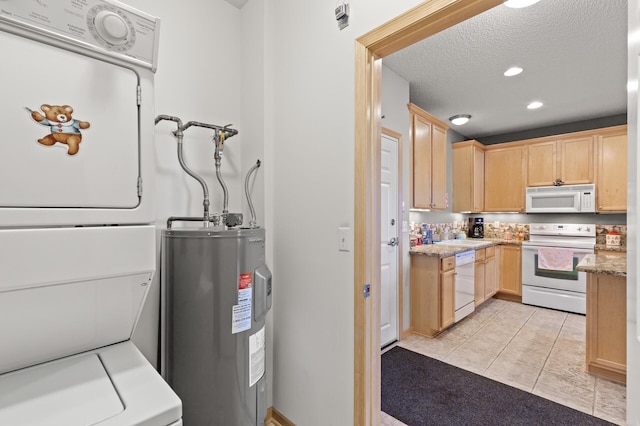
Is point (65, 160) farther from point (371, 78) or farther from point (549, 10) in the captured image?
point (549, 10)

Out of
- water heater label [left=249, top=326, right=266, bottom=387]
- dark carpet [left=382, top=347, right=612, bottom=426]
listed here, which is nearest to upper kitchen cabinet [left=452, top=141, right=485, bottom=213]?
dark carpet [left=382, top=347, right=612, bottom=426]

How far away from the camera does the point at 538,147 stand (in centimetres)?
461

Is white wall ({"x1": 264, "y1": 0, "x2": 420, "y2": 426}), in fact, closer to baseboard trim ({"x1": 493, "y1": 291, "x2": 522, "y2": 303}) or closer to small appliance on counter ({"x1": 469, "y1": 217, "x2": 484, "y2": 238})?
baseboard trim ({"x1": 493, "y1": 291, "x2": 522, "y2": 303})

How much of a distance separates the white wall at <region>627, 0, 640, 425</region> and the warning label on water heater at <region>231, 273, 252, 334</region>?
50.1 inches

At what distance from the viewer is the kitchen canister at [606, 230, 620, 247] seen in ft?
13.3

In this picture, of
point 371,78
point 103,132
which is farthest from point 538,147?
point 103,132

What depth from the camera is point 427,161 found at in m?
3.60

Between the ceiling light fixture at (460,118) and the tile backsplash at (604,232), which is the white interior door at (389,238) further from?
the tile backsplash at (604,232)

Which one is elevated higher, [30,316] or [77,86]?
[77,86]

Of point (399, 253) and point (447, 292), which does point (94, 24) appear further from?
point (447, 292)

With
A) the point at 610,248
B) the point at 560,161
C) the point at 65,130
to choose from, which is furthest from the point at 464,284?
the point at 65,130

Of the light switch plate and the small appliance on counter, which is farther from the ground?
the light switch plate

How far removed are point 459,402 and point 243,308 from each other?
1.76 meters

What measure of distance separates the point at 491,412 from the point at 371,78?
2250mm
